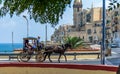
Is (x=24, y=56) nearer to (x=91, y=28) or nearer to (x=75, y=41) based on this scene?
(x=75, y=41)

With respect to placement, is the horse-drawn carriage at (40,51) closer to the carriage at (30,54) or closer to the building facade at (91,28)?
the carriage at (30,54)

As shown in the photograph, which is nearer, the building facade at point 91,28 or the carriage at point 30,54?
the carriage at point 30,54

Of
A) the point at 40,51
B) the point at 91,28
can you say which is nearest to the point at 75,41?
the point at 40,51

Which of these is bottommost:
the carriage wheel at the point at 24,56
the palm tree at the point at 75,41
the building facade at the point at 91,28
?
the carriage wheel at the point at 24,56

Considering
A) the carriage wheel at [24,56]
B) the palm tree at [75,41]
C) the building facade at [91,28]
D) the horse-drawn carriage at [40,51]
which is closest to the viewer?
the carriage wheel at [24,56]

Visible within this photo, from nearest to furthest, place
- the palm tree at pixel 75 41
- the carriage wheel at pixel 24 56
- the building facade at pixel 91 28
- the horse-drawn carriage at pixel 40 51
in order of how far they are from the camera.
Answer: the carriage wheel at pixel 24 56 < the horse-drawn carriage at pixel 40 51 < the palm tree at pixel 75 41 < the building facade at pixel 91 28

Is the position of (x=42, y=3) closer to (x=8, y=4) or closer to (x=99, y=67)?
(x=8, y=4)

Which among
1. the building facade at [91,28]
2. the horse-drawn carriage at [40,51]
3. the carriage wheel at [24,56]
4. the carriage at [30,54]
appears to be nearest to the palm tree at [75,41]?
the horse-drawn carriage at [40,51]

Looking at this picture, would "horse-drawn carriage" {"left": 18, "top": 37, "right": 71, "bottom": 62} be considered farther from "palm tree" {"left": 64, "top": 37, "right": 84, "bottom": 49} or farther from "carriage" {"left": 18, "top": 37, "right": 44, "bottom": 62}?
"palm tree" {"left": 64, "top": 37, "right": 84, "bottom": 49}

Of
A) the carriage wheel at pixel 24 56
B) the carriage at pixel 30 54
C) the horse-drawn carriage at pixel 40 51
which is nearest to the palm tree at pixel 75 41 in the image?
the horse-drawn carriage at pixel 40 51

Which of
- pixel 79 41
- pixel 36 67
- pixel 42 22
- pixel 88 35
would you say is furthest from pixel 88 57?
pixel 88 35

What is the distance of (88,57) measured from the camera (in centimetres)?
3938

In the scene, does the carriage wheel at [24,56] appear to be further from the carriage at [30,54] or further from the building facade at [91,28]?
the building facade at [91,28]

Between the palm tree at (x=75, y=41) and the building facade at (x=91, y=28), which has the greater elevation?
the building facade at (x=91, y=28)
